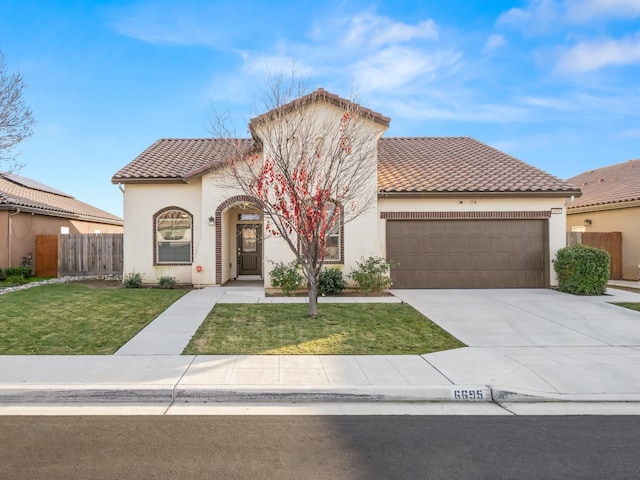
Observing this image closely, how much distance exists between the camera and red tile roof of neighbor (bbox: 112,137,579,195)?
532 inches

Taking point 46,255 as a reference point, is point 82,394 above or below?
below

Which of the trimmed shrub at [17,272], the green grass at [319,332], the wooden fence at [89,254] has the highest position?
the wooden fence at [89,254]

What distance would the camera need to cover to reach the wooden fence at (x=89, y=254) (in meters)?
17.7

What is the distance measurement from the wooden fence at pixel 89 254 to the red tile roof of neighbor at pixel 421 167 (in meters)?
4.54

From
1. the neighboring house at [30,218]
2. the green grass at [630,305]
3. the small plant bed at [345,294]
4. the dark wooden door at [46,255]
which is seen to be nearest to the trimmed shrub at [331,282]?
the small plant bed at [345,294]

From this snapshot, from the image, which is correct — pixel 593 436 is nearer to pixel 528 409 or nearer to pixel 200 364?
pixel 528 409

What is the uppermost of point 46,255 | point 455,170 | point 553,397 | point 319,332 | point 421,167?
point 421,167

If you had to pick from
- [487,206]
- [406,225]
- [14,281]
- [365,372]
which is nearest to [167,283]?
[14,281]

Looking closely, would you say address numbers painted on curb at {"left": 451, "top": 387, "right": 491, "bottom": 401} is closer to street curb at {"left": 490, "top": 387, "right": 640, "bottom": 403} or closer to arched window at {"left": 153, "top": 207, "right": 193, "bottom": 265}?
street curb at {"left": 490, "top": 387, "right": 640, "bottom": 403}

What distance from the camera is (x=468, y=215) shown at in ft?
44.7

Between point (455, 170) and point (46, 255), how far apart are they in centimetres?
1806

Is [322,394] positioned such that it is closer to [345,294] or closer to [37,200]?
[345,294]

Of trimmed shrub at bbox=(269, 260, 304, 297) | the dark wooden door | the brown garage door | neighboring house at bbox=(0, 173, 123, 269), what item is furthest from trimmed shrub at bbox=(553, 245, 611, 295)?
the dark wooden door

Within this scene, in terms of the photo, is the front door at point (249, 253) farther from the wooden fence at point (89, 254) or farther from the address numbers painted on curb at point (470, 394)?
the address numbers painted on curb at point (470, 394)
